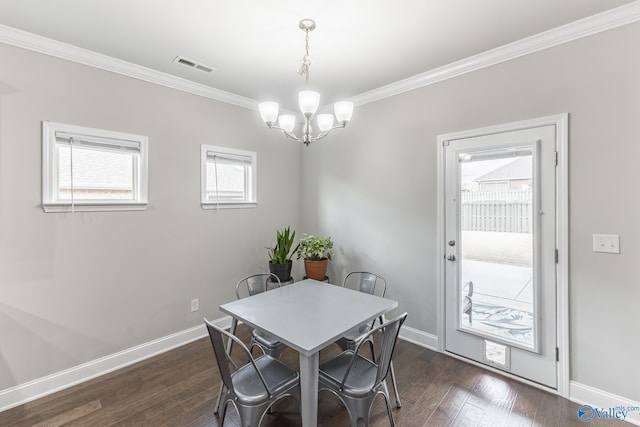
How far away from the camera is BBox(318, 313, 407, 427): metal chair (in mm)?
1642

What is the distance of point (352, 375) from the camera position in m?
1.80

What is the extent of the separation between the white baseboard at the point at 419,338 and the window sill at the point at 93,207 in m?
2.96

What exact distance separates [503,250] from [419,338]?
1245 millimetres

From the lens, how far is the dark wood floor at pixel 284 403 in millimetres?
1955

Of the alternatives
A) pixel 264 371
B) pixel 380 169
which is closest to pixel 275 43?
pixel 380 169

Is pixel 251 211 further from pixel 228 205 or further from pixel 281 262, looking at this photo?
pixel 281 262

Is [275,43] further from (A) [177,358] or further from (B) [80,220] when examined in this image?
(A) [177,358]

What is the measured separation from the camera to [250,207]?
3.58 metres

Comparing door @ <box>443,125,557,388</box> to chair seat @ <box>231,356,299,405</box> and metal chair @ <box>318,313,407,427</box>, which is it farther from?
chair seat @ <box>231,356,299,405</box>

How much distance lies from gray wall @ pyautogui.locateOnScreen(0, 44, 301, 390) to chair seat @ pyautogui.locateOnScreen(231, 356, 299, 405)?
154 centimetres

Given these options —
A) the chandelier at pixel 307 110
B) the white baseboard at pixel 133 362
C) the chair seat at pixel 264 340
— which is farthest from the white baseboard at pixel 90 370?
the chandelier at pixel 307 110

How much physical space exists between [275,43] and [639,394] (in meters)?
3.60

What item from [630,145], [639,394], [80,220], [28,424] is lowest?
[28,424]

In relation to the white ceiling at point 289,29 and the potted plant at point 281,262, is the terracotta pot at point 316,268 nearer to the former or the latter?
the potted plant at point 281,262
